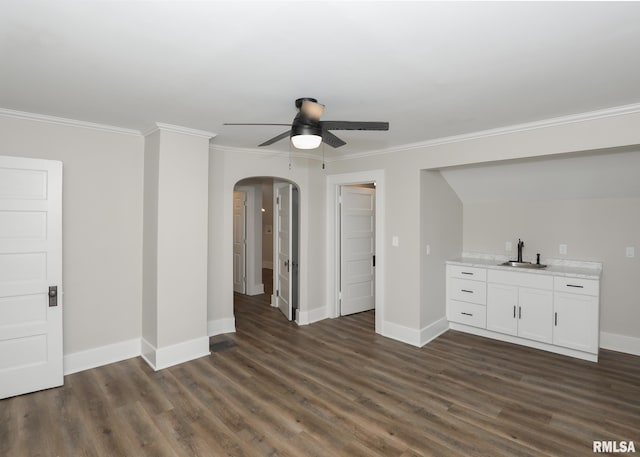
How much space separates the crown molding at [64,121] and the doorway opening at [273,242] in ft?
6.67

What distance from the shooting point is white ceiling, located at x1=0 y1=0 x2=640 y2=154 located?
1.66 m

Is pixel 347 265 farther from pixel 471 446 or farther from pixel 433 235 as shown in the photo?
pixel 471 446

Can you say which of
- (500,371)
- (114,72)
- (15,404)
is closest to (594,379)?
(500,371)

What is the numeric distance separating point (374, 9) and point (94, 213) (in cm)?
344

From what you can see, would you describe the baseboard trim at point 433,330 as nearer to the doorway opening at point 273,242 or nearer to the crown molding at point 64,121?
the doorway opening at point 273,242

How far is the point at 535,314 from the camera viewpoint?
4.14m

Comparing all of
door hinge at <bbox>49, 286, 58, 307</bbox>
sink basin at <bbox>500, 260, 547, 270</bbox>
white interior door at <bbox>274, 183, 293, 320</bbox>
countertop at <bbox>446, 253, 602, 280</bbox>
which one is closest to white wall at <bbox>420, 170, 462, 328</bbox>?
countertop at <bbox>446, 253, 602, 280</bbox>

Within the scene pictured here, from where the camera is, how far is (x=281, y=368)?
3652 mm

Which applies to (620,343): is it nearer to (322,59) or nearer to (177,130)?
(322,59)

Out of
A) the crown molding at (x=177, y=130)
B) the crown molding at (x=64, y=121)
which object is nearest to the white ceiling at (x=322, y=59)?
the crown molding at (x=64, y=121)

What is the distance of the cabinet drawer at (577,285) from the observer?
12.3 ft

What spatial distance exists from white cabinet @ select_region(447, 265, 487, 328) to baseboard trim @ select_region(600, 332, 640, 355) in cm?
133

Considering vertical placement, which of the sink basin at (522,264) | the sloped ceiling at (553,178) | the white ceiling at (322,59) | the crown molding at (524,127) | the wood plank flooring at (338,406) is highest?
the white ceiling at (322,59)

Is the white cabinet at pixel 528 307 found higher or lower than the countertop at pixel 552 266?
lower
